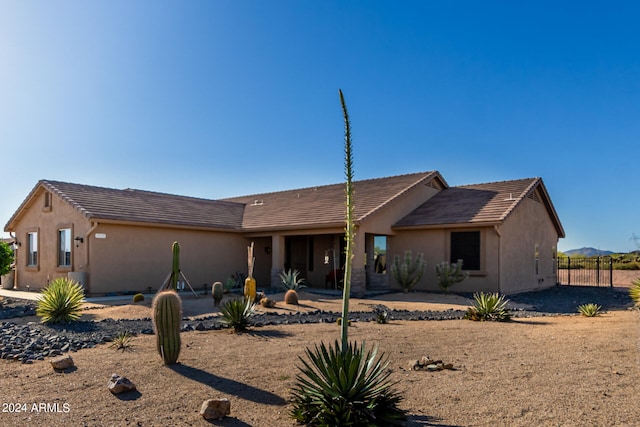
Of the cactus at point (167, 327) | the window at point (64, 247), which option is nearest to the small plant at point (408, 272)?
the window at point (64, 247)

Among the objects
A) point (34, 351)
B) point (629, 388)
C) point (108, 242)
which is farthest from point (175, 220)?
point (629, 388)

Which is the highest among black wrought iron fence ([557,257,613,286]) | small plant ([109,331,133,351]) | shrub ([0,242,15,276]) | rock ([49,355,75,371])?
shrub ([0,242,15,276])

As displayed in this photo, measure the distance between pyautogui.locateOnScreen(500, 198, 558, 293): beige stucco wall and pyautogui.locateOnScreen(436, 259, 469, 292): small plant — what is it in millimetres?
1621

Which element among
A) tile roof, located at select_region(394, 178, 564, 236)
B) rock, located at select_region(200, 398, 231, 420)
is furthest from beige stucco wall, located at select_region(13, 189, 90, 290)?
rock, located at select_region(200, 398, 231, 420)

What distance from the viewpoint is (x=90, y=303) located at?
1606 centimetres

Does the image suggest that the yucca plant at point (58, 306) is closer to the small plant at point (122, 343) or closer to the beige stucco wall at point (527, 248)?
the small plant at point (122, 343)

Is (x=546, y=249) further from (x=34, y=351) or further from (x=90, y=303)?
(x=34, y=351)

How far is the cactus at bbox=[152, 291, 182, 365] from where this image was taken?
7148mm

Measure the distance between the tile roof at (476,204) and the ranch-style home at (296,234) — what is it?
57 millimetres

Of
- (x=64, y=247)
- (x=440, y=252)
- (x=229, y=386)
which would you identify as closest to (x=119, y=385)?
(x=229, y=386)

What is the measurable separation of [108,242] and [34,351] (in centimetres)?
1108

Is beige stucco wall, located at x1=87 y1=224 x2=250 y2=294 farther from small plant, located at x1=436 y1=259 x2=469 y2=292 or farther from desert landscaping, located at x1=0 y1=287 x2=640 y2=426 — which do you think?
desert landscaping, located at x1=0 y1=287 x2=640 y2=426

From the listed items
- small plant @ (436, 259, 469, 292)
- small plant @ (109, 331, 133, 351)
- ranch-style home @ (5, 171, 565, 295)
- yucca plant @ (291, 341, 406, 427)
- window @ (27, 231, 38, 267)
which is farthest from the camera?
window @ (27, 231, 38, 267)

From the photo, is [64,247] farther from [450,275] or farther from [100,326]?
[450,275]
